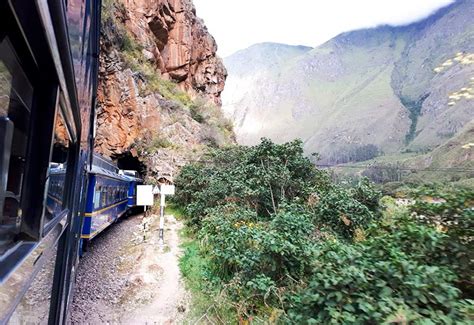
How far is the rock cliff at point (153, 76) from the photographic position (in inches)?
757

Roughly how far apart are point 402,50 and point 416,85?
121 ft

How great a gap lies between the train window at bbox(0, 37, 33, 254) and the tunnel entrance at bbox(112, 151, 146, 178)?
774 inches

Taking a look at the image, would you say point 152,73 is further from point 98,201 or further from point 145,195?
point 98,201

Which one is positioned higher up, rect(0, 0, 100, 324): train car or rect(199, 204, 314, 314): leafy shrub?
rect(0, 0, 100, 324): train car

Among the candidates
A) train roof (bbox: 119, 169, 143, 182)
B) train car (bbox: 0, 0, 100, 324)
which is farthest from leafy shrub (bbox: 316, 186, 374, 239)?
train roof (bbox: 119, 169, 143, 182)

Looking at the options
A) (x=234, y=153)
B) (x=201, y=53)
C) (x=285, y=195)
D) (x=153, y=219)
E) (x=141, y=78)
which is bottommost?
(x=153, y=219)

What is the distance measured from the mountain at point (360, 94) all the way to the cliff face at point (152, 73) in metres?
27.4

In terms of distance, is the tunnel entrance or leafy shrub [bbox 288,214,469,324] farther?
the tunnel entrance

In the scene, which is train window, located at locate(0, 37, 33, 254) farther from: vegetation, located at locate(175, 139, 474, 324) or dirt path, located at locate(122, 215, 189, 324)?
dirt path, located at locate(122, 215, 189, 324)

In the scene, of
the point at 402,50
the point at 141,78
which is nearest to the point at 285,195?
the point at 141,78

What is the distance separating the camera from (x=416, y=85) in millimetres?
112875

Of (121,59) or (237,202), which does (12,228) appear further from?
(121,59)

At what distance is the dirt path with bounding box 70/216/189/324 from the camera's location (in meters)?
5.54

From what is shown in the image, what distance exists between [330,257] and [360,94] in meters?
134
